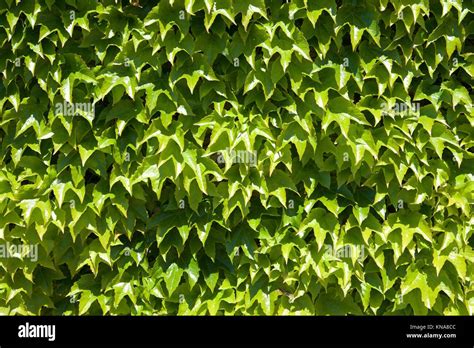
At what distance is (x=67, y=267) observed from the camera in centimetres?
223

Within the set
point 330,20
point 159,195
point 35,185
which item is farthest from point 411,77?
point 35,185

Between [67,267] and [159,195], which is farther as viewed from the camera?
[67,267]

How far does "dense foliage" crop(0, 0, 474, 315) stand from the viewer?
201 centimetres

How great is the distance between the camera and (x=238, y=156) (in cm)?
200

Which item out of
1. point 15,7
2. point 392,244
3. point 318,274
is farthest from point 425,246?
point 15,7

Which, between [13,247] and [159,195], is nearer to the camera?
[159,195]

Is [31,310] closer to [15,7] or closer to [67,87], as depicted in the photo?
[67,87]

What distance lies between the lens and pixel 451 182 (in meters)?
2.12

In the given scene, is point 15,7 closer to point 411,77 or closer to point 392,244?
point 411,77

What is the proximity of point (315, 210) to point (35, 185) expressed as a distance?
115 cm

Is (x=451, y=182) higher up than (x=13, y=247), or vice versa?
(x=451, y=182)

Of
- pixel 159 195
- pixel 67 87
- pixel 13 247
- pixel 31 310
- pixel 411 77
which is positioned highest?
pixel 411 77

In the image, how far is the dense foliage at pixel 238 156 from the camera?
2.01 meters

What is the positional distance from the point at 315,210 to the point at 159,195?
24.7 inches
